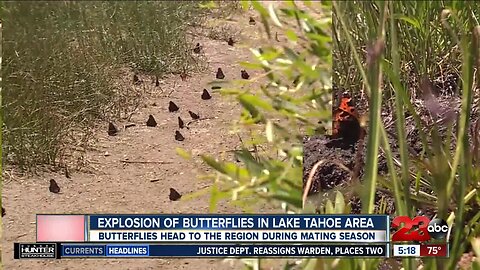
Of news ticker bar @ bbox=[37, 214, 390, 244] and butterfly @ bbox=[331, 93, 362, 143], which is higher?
butterfly @ bbox=[331, 93, 362, 143]

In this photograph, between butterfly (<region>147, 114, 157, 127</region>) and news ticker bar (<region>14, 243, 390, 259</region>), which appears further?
butterfly (<region>147, 114, 157, 127</region>)

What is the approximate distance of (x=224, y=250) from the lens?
1.51 metres

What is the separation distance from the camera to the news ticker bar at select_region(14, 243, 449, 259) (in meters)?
1.49

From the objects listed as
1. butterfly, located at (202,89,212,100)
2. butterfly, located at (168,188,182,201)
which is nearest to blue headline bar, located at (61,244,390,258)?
butterfly, located at (168,188,182,201)

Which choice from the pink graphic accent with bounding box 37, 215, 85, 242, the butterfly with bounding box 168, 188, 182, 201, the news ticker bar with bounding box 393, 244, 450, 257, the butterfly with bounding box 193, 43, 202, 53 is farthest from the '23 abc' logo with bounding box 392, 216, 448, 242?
the pink graphic accent with bounding box 37, 215, 85, 242

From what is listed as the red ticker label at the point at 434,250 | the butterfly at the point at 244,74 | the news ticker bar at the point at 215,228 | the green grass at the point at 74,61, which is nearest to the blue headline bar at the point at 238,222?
the news ticker bar at the point at 215,228

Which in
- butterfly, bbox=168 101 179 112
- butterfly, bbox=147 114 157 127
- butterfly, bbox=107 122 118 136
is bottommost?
butterfly, bbox=107 122 118 136

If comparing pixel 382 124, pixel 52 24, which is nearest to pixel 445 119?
pixel 382 124

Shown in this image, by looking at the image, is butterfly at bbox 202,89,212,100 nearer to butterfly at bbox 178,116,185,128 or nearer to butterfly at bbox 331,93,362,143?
butterfly at bbox 178,116,185,128

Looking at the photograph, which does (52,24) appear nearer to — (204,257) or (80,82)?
(80,82)

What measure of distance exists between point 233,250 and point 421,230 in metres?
0.44

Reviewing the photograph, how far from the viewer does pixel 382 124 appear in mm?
1457

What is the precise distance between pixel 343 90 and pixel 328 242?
355 millimetres

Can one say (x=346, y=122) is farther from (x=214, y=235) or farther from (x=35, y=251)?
(x=35, y=251)
